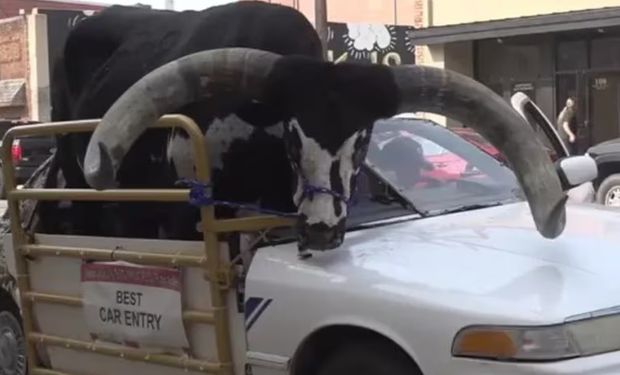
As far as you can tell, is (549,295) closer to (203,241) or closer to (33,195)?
(203,241)

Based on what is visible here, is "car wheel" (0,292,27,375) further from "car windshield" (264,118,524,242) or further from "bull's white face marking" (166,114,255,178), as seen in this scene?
"car windshield" (264,118,524,242)

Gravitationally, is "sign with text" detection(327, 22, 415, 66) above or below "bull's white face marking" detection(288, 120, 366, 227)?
above

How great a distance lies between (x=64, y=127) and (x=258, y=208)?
4.26ft

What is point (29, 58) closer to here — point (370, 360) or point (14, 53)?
point (14, 53)

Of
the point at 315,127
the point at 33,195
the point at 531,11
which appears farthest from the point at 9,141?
the point at 531,11

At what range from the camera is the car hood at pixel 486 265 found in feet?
12.7

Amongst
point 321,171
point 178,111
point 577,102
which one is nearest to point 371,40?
point 577,102

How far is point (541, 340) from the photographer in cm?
374

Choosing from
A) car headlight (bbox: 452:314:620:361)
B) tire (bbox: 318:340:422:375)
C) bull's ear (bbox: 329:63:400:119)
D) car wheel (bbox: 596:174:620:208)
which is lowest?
car wheel (bbox: 596:174:620:208)

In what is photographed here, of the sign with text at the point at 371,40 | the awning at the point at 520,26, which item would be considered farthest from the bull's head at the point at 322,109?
the sign with text at the point at 371,40

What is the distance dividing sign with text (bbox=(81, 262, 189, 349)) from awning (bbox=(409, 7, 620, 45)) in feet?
58.4

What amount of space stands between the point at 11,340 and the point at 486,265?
3.75 m

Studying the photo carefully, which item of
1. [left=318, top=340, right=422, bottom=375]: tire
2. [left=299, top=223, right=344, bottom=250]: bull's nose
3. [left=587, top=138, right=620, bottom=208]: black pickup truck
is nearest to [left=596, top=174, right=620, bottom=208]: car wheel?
[left=587, top=138, right=620, bottom=208]: black pickup truck

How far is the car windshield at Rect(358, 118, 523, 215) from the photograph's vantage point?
5.39 meters
